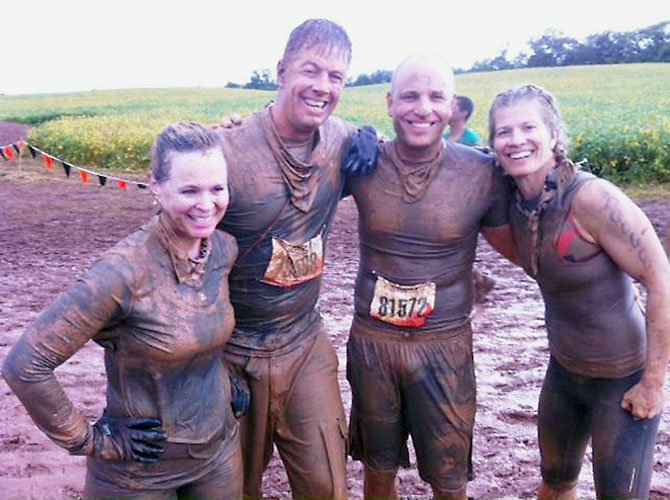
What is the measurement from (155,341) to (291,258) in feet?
2.63

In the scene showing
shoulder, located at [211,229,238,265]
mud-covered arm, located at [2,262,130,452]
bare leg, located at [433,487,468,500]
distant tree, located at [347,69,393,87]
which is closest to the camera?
mud-covered arm, located at [2,262,130,452]

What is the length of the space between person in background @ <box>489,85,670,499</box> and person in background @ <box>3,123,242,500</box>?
1175 millimetres

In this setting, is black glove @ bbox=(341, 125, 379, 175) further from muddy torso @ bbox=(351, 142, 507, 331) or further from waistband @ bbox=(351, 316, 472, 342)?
waistband @ bbox=(351, 316, 472, 342)

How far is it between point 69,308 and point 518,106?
1.75 metres

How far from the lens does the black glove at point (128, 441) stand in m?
2.50

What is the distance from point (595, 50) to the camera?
5794cm

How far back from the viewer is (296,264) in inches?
123

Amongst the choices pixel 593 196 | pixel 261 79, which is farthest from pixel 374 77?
pixel 593 196

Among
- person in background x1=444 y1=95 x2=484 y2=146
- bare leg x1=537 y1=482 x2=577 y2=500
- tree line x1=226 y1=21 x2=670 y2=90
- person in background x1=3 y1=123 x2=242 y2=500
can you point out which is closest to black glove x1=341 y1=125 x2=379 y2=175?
person in background x1=3 y1=123 x2=242 y2=500

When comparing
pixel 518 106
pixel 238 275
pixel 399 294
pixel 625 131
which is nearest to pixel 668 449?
pixel 399 294

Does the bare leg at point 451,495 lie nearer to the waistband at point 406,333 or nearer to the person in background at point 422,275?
the person in background at point 422,275

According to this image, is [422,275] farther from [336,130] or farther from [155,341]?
[155,341]

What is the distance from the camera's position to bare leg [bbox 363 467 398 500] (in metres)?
3.48

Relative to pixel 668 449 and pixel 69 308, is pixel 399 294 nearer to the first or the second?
pixel 69 308
